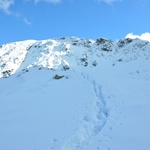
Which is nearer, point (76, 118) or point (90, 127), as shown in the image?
point (90, 127)

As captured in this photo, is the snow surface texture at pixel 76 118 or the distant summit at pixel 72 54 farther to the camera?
the distant summit at pixel 72 54

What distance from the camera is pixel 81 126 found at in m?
10.7

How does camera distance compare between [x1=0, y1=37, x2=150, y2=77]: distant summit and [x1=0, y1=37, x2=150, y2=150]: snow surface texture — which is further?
[x1=0, y1=37, x2=150, y2=77]: distant summit

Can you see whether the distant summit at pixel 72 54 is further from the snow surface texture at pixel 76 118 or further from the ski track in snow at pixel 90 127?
the ski track in snow at pixel 90 127

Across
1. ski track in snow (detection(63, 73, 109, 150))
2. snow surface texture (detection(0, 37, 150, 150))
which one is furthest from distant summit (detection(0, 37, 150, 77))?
ski track in snow (detection(63, 73, 109, 150))

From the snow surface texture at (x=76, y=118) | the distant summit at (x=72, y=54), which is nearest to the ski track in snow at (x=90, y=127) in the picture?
the snow surface texture at (x=76, y=118)

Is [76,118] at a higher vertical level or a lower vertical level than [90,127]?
higher

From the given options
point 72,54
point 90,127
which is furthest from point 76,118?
point 72,54

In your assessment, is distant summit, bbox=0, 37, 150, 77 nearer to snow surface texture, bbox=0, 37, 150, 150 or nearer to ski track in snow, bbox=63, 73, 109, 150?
snow surface texture, bbox=0, 37, 150, 150

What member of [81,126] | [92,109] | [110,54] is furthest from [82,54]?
[81,126]

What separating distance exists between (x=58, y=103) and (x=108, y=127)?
6.13 metres

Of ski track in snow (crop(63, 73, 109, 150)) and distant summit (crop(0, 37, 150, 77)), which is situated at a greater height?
distant summit (crop(0, 37, 150, 77))

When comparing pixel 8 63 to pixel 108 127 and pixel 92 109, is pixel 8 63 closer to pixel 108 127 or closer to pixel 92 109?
pixel 92 109

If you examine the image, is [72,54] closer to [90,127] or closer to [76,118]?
[76,118]
